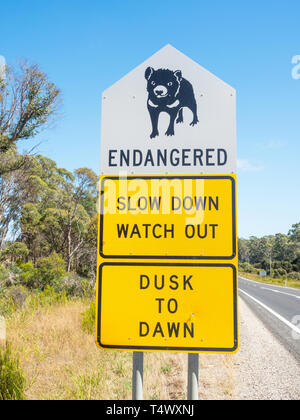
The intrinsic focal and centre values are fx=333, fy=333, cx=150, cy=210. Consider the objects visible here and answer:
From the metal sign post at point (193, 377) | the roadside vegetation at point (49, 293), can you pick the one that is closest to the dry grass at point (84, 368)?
the roadside vegetation at point (49, 293)

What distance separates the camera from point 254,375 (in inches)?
190

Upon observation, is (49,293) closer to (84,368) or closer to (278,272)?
(84,368)

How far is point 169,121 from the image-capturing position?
188 centimetres

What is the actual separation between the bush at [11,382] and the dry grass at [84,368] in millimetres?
143

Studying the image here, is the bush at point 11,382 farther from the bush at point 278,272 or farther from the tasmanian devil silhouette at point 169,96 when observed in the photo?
the bush at point 278,272

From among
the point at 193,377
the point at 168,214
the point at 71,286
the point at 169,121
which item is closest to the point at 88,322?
the point at 193,377

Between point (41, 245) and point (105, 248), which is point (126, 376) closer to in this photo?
point (105, 248)

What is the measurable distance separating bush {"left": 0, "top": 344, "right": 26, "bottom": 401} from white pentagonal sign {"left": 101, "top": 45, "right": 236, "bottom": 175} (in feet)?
A: 8.45

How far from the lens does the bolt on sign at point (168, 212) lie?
5.67 ft

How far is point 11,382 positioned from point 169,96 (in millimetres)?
3094

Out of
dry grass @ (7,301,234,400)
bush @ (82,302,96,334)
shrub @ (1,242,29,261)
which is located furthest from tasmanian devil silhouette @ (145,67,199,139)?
shrub @ (1,242,29,261)

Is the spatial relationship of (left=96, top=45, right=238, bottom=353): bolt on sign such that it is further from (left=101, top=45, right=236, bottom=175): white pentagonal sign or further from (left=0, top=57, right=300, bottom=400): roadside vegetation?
(left=0, top=57, right=300, bottom=400): roadside vegetation

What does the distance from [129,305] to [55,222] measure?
28153mm

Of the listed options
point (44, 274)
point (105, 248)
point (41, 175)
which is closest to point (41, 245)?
point (41, 175)
